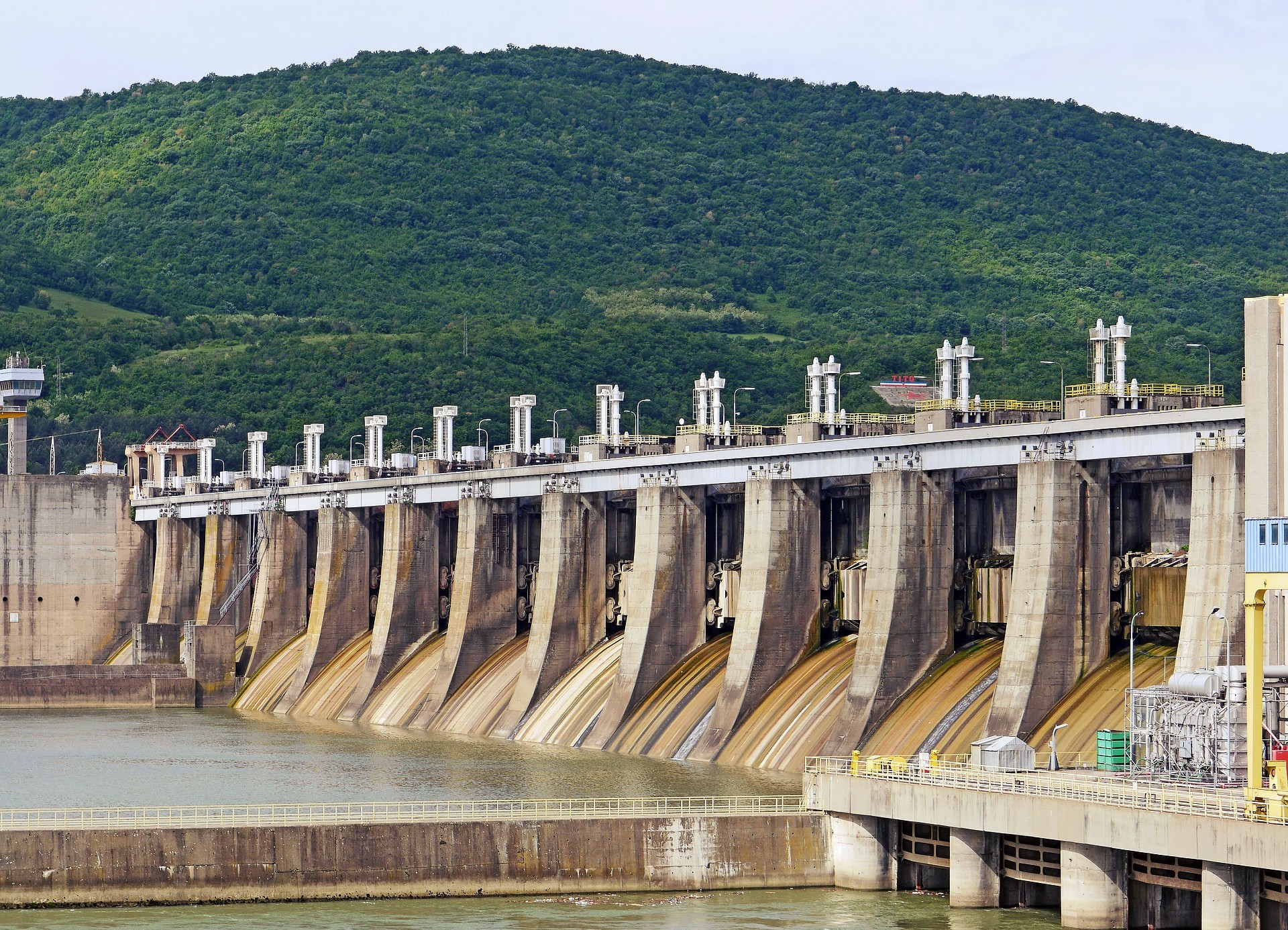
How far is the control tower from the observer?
15025 cm

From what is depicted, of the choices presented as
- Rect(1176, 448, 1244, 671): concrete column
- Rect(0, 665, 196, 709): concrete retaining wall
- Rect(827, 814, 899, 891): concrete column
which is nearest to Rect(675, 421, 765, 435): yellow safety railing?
Rect(1176, 448, 1244, 671): concrete column

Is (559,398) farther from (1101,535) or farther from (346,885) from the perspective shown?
(346,885)

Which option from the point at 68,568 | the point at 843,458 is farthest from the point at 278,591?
the point at 843,458

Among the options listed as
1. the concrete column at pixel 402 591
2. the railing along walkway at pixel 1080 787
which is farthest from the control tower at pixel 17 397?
the railing along walkway at pixel 1080 787

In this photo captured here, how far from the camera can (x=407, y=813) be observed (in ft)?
224

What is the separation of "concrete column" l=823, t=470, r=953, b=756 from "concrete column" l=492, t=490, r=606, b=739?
2258 cm

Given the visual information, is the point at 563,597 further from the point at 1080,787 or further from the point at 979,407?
the point at 1080,787

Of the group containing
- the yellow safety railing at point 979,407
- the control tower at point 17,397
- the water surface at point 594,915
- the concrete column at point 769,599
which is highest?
the control tower at point 17,397

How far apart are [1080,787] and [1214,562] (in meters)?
13.2

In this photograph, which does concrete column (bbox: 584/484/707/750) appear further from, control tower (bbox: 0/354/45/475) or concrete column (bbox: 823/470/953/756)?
control tower (bbox: 0/354/45/475)

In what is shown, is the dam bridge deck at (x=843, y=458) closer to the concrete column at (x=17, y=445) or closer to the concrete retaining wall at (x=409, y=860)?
the concrete retaining wall at (x=409, y=860)

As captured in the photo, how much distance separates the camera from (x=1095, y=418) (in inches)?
2744

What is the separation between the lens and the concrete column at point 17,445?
479ft

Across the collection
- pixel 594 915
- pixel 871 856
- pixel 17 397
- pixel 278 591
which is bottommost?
pixel 594 915
